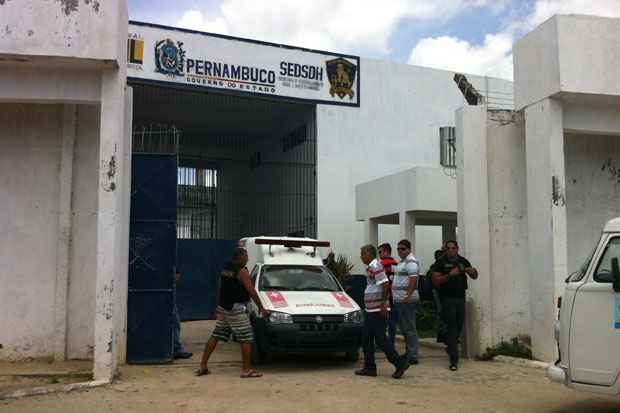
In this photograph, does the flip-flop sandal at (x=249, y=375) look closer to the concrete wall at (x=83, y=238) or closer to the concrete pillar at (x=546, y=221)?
the concrete wall at (x=83, y=238)

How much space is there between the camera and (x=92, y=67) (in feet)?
28.8

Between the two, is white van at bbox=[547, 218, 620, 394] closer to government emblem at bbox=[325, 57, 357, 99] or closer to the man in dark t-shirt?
the man in dark t-shirt

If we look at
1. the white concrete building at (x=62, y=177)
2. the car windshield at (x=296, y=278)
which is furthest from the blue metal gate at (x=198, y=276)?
the white concrete building at (x=62, y=177)

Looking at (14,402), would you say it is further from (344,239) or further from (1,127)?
(344,239)

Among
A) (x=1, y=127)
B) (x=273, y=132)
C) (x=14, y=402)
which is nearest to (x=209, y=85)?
(x=273, y=132)

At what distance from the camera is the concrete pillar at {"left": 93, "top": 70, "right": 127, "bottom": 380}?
8.30m

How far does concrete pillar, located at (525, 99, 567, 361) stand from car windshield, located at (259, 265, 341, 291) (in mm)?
3247

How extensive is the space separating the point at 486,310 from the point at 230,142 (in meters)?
17.9

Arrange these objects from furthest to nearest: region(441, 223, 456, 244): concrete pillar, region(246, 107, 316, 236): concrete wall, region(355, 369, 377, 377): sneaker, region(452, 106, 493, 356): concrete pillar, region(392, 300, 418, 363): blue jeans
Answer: region(246, 107, 316, 236): concrete wall, region(441, 223, 456, 244): concrete pillar, region(452, 106, 493, 356): concrete pillar, region(392, 300, 418, 363): blue jeans, region(355, 369, 377, 377): sneaker

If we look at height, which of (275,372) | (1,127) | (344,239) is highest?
(1,127)

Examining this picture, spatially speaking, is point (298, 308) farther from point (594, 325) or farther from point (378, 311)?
point (594, 325)

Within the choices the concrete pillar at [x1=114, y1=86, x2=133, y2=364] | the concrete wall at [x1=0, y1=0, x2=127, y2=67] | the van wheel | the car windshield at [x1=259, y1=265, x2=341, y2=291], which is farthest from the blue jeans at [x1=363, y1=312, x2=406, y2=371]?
the concrete wall at [x1=0, y1=0, x2=127, y2=67]

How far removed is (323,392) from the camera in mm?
7633

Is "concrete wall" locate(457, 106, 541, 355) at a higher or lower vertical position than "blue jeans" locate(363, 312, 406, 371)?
higher
